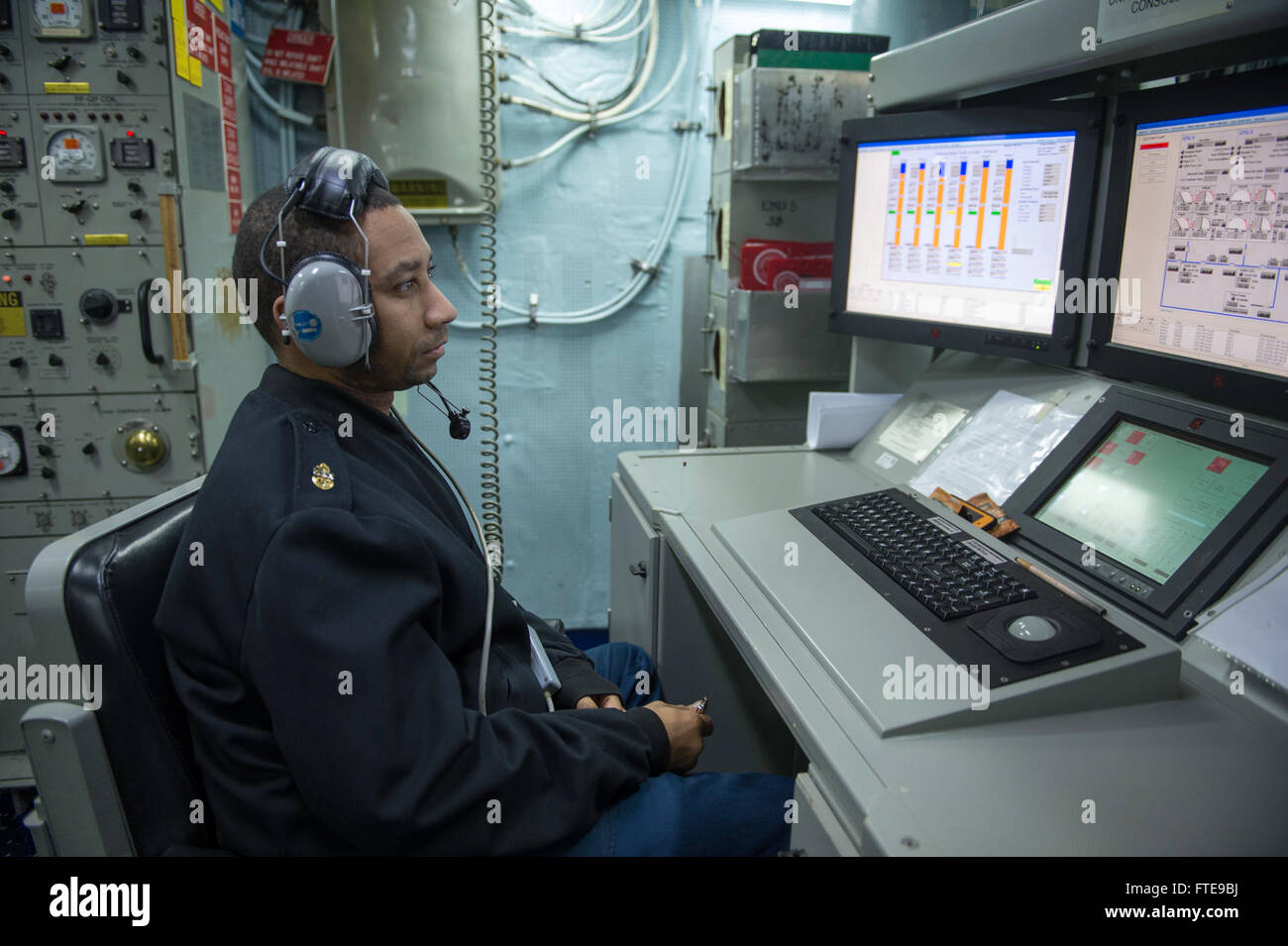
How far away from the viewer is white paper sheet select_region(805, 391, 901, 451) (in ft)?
5.57

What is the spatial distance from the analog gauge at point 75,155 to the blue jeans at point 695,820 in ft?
6.16

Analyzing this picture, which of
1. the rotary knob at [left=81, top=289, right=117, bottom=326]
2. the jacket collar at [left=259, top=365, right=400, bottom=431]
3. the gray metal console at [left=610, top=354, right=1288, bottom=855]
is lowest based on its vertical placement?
the gray metal console at [left=610, top=354, right=1288, bottom=855]

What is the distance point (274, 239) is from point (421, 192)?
5.43 ft

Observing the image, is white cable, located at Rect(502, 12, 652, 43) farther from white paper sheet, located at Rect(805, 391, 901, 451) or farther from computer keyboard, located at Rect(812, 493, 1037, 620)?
computer keyboard, located at Rect(812, 493, 1037, 620)

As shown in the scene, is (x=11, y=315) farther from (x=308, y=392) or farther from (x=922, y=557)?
(x=922, y=557)

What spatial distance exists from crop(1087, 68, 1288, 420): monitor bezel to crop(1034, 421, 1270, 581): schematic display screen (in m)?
0.07

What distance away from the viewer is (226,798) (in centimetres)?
86

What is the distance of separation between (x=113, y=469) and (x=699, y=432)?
1615 mm

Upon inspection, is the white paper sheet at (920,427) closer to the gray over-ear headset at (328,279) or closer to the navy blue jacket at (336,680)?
the navy blue jacket at (336,680)

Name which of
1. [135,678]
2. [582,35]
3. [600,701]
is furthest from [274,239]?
[582,35]

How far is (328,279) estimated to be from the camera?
2.99 ft

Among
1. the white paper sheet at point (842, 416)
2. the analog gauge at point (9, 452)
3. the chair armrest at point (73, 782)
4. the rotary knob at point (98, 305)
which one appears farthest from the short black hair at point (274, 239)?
the analog gauge at point (9, 452)

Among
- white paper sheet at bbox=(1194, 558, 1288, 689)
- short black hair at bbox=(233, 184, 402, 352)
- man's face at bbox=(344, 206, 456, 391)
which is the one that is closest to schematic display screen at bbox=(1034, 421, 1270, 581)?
white paper sheet at bbox=(1194, 558, 1288, 689)

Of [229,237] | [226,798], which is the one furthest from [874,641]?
[229,237]
